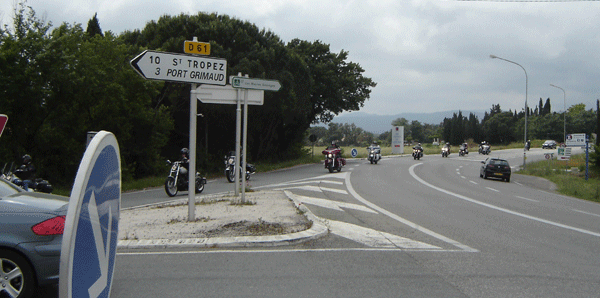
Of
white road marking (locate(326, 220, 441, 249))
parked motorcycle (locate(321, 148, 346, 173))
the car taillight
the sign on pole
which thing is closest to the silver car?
the car taillight

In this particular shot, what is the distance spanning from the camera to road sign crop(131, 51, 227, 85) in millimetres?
8109

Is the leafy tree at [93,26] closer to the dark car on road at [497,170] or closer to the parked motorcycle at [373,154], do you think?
the parked motorcycle at [373,154]

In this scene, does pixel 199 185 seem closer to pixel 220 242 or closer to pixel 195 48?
pixel 195 48

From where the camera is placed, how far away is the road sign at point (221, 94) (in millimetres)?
11133

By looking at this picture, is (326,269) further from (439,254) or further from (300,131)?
(300,131)

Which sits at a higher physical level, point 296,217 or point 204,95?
point 204,95

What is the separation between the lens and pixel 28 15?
2141 centimetres

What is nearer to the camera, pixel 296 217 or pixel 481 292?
pixel 481 292

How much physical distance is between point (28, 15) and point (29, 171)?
12.3 metres

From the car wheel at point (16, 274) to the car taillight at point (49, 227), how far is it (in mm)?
260

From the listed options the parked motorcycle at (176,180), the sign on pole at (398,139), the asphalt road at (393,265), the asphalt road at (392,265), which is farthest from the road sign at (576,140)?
the sign on pole at (398,139)

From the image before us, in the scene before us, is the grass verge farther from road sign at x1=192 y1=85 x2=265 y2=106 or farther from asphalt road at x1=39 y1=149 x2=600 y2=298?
road sign at x1=192 y1=85 x2=265 y2=106

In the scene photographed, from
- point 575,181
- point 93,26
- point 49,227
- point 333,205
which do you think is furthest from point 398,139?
point 49,227

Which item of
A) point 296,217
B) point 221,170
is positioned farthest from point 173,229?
point 221,170
